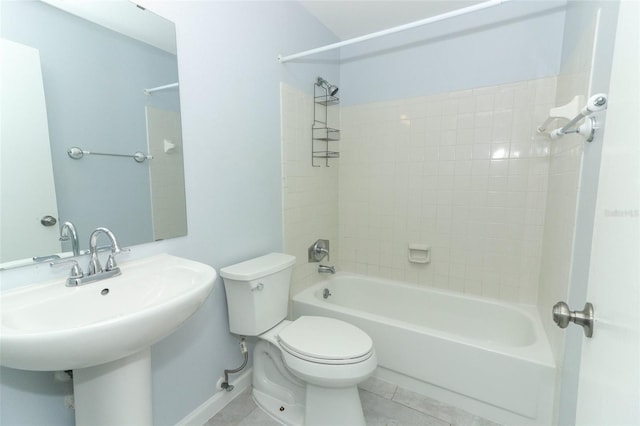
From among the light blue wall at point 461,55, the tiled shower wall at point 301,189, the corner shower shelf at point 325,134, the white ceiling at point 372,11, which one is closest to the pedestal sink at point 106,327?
the tiled shower wall at point 301,189

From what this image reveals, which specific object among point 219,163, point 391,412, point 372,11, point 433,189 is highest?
point 372,11

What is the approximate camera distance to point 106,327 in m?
0.73

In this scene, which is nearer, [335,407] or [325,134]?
[335,407]

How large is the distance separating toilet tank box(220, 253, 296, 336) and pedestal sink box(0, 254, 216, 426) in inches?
14.4

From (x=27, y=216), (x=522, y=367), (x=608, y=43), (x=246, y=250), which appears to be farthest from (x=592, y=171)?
(x=27, y=216)

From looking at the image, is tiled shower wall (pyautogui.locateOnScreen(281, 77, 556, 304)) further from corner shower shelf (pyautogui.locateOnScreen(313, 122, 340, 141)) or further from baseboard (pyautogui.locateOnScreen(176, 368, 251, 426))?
baseboard (pyautogui.locateOnScreen(176, 368, 251, 426))

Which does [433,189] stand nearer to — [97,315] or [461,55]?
[461,55]

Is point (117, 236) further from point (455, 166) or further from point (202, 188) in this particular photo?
point (455, 166)

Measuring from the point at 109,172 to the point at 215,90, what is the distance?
2.09 ft

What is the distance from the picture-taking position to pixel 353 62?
2.46m

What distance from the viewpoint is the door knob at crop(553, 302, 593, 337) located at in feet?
2.04

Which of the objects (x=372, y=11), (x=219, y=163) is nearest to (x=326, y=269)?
(x=219, y=163)

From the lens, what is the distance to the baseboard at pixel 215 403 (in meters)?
1.50

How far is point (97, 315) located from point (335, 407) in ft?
3.56
